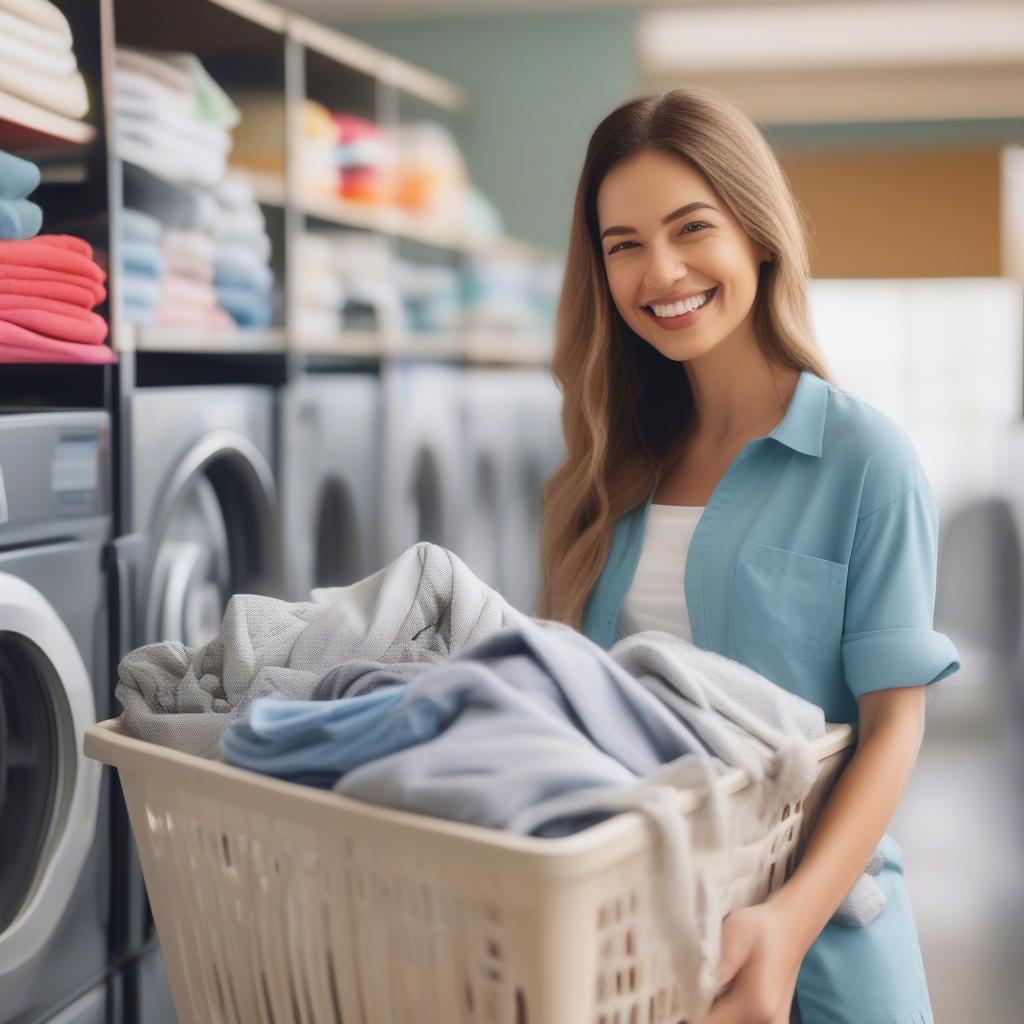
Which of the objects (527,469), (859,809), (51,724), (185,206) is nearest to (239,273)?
(185,206)

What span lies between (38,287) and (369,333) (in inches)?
Result: 65.5

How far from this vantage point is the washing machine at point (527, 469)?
166 inches

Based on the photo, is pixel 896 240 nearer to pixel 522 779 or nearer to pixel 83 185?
pixel 83 185

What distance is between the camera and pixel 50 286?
5.12 ft

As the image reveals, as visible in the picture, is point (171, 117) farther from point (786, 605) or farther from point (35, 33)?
point (786, 605)

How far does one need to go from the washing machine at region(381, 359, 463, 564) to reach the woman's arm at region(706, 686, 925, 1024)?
84.0 inches

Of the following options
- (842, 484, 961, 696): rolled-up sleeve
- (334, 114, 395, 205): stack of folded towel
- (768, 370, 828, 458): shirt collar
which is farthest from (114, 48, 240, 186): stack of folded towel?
(842, 484, 961, 696): rolled-up sleeve

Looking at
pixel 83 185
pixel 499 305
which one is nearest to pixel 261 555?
pixel 83 185

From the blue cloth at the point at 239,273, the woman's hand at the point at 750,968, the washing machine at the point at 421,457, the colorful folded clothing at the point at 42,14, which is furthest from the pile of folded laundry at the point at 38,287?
the washing machine at the point at 421,457

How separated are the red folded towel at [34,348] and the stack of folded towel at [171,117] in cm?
43

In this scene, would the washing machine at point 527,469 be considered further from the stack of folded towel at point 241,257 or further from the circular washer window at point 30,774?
the circular washer window at point 30,774

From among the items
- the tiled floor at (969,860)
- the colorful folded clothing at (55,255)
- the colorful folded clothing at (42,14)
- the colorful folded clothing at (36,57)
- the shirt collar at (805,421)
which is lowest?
the tiled floor at (969,860)

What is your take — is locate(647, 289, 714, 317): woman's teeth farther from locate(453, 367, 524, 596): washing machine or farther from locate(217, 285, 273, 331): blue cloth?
locate(453, 367, 524, 596): washing machine

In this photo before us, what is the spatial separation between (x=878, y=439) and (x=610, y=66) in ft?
12.2
